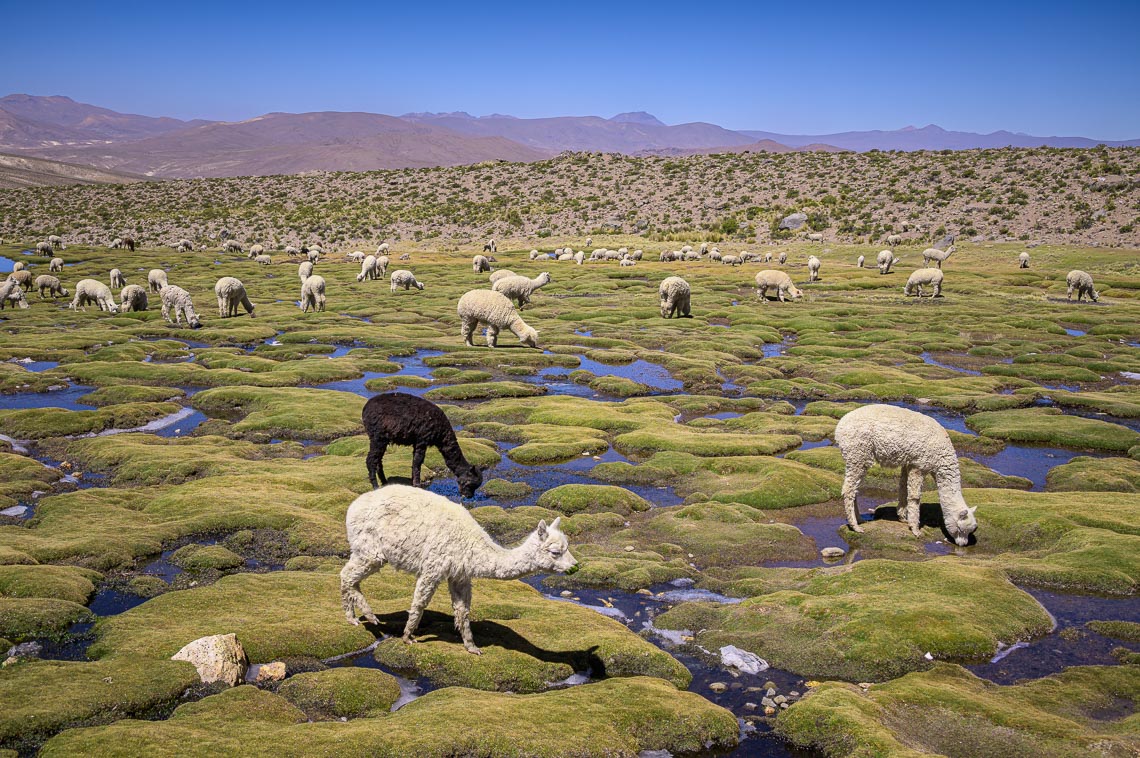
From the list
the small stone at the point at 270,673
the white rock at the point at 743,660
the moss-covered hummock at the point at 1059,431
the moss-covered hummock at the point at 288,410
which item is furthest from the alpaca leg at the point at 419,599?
the moss-covered hummock at the point at 1059,431

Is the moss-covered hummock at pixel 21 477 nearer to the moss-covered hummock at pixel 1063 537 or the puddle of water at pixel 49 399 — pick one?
the puddle of water at pixel 49 399

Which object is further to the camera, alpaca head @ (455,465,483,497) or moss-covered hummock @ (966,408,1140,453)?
moss-covered hummock @ (966,408,1140,453)

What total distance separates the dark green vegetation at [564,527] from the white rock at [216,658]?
375mm

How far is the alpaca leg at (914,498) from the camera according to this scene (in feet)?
63.1

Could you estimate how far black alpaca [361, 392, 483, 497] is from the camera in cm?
2003

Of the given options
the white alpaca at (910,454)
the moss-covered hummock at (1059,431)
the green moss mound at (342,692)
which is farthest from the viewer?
the moss-covered hummock at (1059,431)

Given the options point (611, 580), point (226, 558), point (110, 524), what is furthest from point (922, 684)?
point (110, 524)

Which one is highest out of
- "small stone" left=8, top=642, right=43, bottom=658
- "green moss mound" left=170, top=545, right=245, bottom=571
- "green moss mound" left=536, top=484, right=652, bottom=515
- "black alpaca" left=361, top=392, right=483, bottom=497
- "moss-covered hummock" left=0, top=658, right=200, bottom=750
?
"black alpaca" left=361, top=392, right=483, bottom=497

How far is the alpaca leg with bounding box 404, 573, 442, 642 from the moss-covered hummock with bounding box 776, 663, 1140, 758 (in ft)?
19.0

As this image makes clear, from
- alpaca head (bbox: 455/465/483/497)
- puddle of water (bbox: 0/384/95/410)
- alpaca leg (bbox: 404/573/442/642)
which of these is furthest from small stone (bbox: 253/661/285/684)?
puddle of water (bbox: 0/384/95/410)

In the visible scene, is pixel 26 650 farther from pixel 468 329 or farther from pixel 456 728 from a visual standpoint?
pixel 468 329

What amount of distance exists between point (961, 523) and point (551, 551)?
11.6 meters

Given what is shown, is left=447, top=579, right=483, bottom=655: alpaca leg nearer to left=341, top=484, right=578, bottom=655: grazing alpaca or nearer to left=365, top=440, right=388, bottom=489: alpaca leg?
left=341, top=484, right=578, bottom=655: grazing alpaca

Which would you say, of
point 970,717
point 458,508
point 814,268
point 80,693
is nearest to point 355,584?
point 458,508
